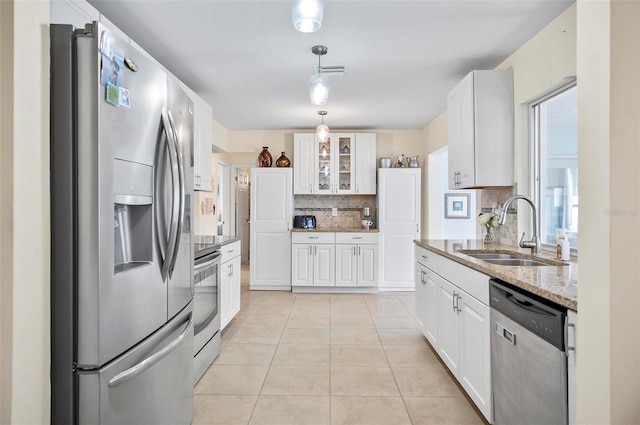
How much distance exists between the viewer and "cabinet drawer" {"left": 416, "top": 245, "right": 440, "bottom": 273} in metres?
2.87

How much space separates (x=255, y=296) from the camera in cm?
509

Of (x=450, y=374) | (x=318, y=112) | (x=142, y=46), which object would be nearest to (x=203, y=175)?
(x=142, y=46)

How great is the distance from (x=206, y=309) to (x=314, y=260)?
269 centimetres

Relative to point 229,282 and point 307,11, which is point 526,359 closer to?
point 307,11

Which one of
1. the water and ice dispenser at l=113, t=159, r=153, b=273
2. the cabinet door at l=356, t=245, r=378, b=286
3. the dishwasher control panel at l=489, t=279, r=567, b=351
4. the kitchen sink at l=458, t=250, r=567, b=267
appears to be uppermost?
the water and ice dispenser at l=113, t=159, r=153, b=273

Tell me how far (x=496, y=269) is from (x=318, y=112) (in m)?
3.45

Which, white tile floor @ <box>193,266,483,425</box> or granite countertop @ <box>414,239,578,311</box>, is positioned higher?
granite countertop @ <box>414,239,578,311</box>

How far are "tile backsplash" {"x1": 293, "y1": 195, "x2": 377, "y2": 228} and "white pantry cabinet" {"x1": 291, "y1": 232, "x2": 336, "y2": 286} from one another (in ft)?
2.00

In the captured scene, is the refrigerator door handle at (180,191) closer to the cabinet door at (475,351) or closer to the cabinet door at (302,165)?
the cabinet door at (475,351)

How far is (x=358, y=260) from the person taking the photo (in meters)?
5.27

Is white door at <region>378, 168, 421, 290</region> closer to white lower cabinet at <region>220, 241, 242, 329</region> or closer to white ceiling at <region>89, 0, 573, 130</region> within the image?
white ceiling at <region>89, 0, 573, 130</region>

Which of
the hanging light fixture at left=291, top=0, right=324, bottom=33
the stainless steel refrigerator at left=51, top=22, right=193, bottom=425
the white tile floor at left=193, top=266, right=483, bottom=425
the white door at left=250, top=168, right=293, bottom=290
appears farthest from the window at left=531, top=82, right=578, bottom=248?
the white door at left=250, top=168, right=293, bottom=290
